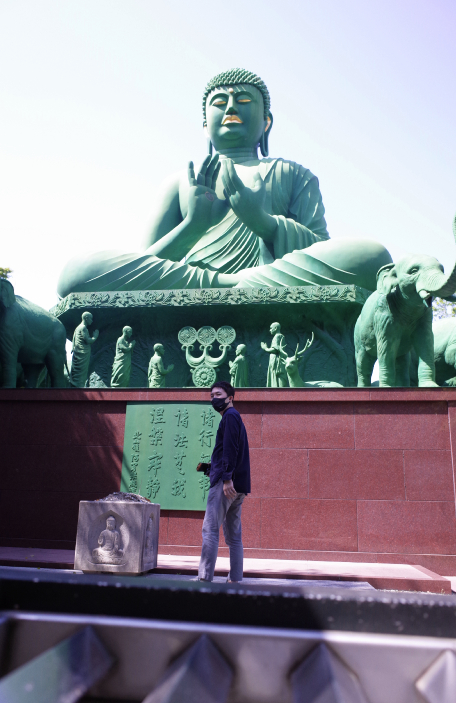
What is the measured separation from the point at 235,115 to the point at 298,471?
889cm

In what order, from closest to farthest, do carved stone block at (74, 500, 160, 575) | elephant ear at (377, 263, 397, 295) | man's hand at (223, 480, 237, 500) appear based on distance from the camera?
man's hand at (223, 480, 237, 500), carved stone block at (74, 500, 160, 575), elephant ear at (377, 263, 397, 295)

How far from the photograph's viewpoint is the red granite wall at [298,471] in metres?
5.96

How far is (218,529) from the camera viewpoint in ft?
12.9

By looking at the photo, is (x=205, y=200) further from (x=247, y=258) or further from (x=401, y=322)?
(x=401, y=322)

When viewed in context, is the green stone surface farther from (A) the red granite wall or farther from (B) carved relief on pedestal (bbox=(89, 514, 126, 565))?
(B) carved relief on pedestal (bbox=(89, 514, 126, 565))

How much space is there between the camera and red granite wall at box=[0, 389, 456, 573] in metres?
5.96

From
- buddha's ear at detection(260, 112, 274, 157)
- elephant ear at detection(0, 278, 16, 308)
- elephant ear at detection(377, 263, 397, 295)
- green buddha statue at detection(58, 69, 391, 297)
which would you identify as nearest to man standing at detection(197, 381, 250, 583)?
elephant ear at detection(377, 263, 397, 295)

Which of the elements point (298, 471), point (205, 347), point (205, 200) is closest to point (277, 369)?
point (205, 347)

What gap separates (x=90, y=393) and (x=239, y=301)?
373cm

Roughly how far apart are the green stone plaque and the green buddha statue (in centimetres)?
399

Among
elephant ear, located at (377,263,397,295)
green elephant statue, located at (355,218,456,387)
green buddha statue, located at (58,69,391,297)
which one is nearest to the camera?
green elephant statue, located at (355,218,456,387)

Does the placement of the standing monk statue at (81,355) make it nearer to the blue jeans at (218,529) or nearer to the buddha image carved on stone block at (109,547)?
the buddha image carved on stone block at (109,547)

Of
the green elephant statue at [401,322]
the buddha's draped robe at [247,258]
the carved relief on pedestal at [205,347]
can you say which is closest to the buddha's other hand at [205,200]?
the buddha's draped robe at [247,258]

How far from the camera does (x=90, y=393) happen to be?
6.85 meters
